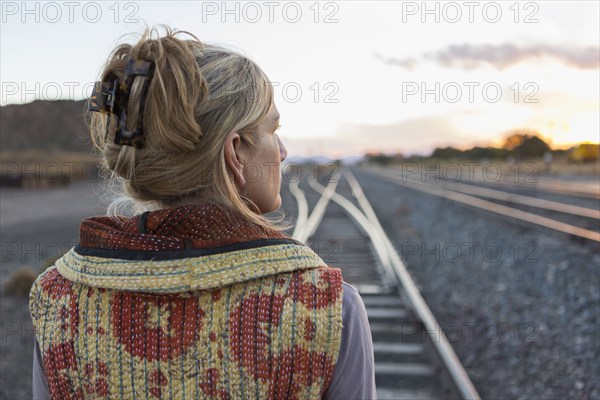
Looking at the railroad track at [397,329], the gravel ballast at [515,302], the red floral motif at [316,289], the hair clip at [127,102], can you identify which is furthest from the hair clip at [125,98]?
the gravel ballast at [515,302]

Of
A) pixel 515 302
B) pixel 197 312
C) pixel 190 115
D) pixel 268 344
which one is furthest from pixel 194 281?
pixel 515 302

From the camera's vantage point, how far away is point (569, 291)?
660 cm

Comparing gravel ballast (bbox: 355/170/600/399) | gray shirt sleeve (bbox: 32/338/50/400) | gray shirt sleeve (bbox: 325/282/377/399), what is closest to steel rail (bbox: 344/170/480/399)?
gravel ballast (bbox: 355/170/600/399)

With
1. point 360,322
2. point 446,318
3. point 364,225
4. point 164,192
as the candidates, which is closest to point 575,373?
point 446,318

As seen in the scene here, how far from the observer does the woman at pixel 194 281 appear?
40.9 inches

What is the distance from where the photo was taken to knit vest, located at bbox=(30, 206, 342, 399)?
3.40 ft

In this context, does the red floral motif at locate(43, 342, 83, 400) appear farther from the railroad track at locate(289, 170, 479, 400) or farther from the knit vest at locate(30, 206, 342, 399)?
the railroad track at locate(289, 170, 479, 400)

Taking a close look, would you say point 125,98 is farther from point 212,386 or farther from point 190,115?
point 212,386

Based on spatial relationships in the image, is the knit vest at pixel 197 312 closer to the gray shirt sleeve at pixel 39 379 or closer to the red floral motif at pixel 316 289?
the red floral motif at pixel 316 289

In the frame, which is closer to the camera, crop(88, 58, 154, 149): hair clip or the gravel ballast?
crop(88, 58, 154, 149): hair clip

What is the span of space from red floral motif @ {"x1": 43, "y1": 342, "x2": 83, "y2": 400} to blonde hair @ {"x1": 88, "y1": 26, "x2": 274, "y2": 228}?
1.31 ft

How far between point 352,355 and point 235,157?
1.61ft

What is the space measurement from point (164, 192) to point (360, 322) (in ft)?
1.69

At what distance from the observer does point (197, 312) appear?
1.07 m
